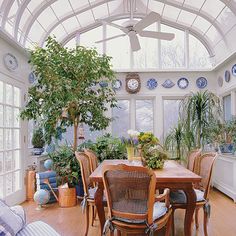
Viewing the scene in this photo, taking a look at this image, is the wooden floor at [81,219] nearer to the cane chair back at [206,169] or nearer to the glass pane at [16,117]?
the cane chair back at [206,169]

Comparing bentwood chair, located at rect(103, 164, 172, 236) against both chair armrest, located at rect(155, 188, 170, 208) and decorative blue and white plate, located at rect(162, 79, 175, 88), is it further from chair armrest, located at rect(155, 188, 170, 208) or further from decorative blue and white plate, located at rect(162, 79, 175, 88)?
decorative blue and white plate, located at rect(162, 79, 175, 88)

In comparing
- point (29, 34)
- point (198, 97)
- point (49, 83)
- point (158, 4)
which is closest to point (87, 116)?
point (49, 83)

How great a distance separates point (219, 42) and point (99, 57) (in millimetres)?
2828

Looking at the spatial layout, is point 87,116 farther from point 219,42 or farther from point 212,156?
point 219,42

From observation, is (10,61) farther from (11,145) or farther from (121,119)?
(121,119)

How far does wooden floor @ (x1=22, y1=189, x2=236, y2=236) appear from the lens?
3311mm

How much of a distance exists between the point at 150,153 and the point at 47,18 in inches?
147

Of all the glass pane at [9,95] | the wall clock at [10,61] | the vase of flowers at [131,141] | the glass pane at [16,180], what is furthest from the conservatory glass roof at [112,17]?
the vase of flowers at [131,141]

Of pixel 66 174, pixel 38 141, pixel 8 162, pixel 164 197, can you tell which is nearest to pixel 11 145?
pixel 8 162

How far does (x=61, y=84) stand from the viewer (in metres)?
4.44

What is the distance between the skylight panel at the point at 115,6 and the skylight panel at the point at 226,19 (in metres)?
2.06

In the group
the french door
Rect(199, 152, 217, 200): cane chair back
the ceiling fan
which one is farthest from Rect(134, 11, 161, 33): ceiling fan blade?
the french door

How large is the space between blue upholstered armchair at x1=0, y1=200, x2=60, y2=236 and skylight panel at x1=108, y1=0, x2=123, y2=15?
4.93 meters

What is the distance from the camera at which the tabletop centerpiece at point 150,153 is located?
10.3 feet
